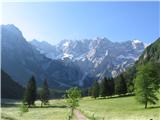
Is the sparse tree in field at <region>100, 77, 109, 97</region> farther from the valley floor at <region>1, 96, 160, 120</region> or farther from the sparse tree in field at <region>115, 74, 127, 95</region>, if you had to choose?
the valley floor at <region>1, 96, 160, 120</region>

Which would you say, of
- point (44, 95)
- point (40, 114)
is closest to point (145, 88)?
point (40, 114)

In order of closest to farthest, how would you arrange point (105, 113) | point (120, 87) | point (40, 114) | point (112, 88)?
point (105, 113) < point (40, 114) < point (120, 87) < point (112, 88)

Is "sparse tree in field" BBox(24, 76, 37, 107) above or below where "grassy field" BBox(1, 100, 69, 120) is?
above

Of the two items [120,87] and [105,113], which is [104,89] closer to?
[120,87]

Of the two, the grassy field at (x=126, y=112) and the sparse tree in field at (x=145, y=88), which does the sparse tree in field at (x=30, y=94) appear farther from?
the sparse tree in field at (x=145, y=88)

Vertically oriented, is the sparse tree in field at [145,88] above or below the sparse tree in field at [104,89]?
below

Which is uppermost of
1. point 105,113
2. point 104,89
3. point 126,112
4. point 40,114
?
point 104,89

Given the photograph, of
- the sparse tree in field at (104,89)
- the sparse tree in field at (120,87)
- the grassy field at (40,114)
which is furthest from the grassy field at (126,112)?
the sparse tree in field at (104,89)

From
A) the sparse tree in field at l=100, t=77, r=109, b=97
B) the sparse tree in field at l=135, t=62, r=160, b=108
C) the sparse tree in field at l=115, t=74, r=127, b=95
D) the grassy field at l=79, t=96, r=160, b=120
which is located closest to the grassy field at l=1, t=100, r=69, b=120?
the grassy field at l=79, t=96, r=160, b=120

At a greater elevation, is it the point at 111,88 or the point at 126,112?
the point at 111,88

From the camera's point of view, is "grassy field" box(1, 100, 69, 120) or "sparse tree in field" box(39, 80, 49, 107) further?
"sparse tree in field" box(39, 80, 49, 107)

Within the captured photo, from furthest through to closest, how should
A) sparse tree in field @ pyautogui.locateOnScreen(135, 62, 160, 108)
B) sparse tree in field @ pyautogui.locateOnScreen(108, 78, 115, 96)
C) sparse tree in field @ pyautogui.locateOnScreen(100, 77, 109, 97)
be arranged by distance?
1. sparse tree in field @ pyautogui.locateOnScreen(108, 78, 115, 96)
2. sparse tree in field @ pyautogui.locateOnScreen(100, 77, 109, 97)
3. sparse tree in field @ pyautogui.locateOnScreen(135, 62, 160, 108)

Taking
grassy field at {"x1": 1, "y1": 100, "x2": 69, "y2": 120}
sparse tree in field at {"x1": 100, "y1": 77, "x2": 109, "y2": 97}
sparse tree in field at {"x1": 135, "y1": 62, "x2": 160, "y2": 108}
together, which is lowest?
grassy field at {"x1": 1, "y1": 100, "x2": 69, "y2": 120}

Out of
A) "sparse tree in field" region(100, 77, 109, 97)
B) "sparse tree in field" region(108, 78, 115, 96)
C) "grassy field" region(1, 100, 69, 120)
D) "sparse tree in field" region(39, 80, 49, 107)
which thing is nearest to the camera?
"grassy field" region(1, 100, 69, 120)
